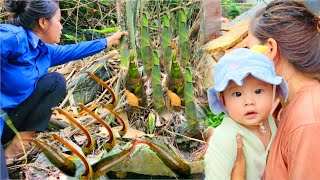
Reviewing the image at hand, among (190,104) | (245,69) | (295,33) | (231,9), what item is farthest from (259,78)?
(231,9)

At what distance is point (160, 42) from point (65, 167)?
1.85 ft

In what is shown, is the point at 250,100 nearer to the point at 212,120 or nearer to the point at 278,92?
the point at 278,92

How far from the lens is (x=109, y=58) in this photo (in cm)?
181

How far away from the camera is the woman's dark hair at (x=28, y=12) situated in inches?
63.6

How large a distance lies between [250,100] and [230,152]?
15cm

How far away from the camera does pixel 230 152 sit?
4.30ft

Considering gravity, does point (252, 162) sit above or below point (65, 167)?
above

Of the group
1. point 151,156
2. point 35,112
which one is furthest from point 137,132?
point 35,112

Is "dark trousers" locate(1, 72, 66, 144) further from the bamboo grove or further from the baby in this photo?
the baby

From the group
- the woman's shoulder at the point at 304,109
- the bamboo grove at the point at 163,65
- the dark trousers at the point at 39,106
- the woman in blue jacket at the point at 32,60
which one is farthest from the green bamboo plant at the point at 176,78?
the woman's shoulder at the point at 304,109

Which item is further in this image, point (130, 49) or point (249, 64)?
point (130, 49)

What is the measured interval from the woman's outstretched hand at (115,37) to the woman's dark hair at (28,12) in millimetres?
242

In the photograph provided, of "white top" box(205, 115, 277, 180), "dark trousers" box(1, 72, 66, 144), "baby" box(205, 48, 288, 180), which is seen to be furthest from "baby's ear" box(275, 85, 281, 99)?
"dark trousers" box(1, 72, 66, 144)

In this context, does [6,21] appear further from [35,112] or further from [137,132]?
[137,132]
